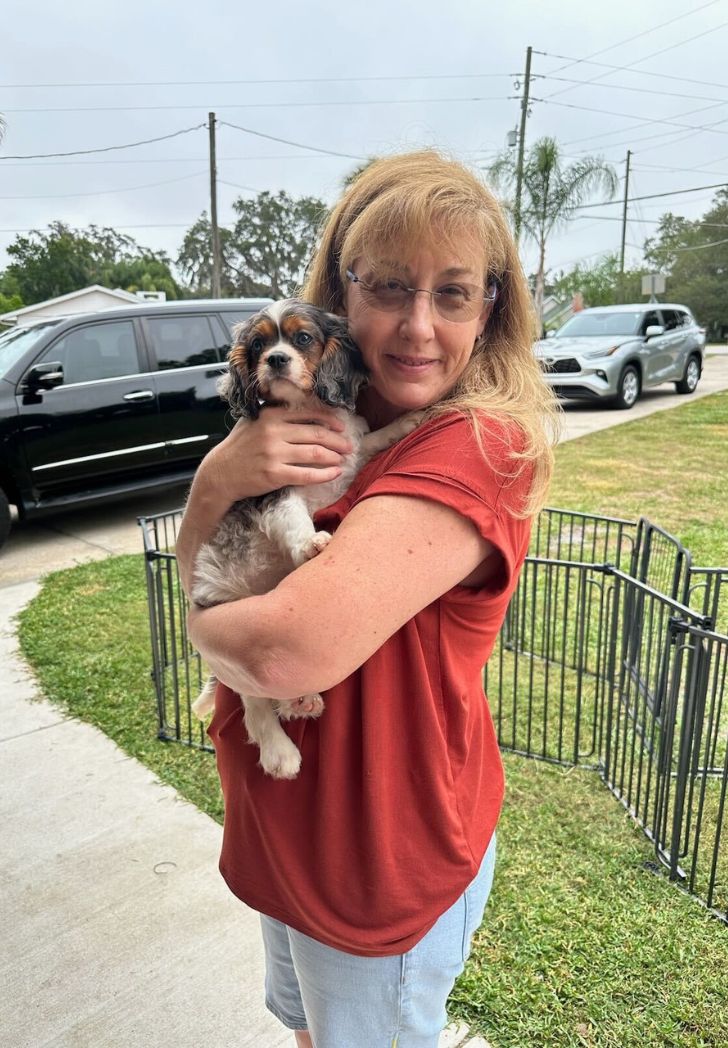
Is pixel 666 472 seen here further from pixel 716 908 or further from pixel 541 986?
pixel 541 986

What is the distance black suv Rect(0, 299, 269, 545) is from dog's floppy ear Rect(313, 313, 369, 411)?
19.5 feet

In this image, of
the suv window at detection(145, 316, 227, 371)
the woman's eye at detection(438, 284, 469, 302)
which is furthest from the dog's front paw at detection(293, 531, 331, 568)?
the suv window at detection(145, 316, 227, 371)

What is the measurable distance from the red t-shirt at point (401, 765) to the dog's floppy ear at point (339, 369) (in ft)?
1.23

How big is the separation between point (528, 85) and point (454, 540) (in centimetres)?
3720

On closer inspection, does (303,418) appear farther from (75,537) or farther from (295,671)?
(75,537)

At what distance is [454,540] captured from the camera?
1.21m

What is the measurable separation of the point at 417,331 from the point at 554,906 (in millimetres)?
2482

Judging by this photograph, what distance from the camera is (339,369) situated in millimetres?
1694

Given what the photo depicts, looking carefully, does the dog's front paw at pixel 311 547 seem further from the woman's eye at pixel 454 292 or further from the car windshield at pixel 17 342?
the car windshield at pixel 17 342

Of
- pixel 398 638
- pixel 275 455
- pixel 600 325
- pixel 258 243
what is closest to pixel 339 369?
pixel 275 455

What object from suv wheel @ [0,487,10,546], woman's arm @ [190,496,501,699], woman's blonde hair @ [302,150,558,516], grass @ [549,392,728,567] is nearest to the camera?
woman's arm @ [190,496,501,699]

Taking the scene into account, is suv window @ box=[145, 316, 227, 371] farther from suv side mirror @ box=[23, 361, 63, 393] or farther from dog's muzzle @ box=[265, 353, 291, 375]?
dog's muzzle @ box=[265, 353, 291, 375]

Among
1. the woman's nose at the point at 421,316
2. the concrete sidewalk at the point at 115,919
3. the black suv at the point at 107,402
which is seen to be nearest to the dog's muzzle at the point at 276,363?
the woman's nose at the point at 421,316

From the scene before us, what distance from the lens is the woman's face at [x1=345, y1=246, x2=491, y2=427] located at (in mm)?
1424
